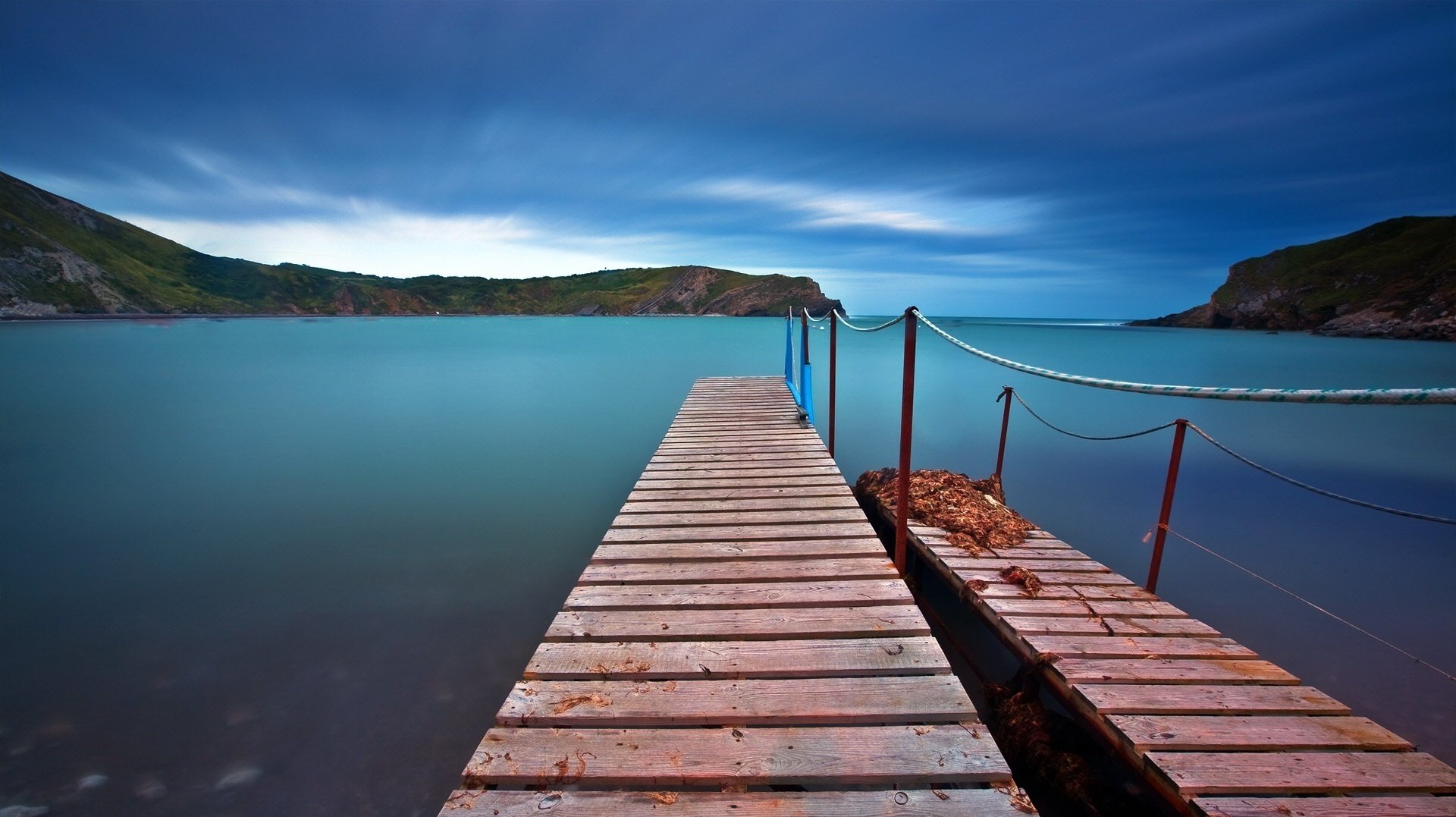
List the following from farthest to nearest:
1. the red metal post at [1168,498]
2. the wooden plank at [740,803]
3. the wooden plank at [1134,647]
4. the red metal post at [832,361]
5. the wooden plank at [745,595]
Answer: the red metal post at [832,361] < the red metal post at [1168,498] < the wooden plank at [1134,647] < the wooden plank at [745,595] < the wooden plank at [740,803]

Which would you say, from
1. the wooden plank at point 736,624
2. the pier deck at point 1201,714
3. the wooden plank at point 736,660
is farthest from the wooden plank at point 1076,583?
the wooden plank at point 736,660

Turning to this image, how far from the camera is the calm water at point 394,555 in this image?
3580 mm

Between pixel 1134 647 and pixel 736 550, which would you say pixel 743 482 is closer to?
pixel 736 550

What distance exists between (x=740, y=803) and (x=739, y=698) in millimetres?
472

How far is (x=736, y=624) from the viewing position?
2.86 meters

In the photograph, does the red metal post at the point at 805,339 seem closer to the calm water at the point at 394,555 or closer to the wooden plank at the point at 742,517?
the calm water at the point at 394,555

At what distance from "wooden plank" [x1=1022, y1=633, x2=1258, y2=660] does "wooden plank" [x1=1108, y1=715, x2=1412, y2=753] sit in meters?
0.52

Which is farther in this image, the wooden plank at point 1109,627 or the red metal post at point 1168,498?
the red metal post at point 1168,498

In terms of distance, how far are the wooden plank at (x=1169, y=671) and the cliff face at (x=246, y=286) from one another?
74.1 meters

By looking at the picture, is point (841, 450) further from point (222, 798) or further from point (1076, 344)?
point (1076, 344)

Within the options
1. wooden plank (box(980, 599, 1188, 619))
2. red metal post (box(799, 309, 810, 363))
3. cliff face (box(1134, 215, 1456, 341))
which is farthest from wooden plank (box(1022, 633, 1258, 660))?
cliff face (box(1134, 215, 1456, 341))

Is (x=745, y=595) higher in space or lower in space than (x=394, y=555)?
higher

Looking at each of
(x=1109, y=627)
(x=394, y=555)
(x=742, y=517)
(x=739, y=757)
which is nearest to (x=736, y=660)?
(x=739, y=757)

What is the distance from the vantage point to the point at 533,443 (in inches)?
485
